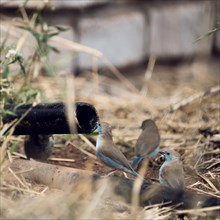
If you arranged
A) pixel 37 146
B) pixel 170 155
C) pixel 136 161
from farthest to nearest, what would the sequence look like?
pixel 37 146, pixel 136 161, pixel 170 155

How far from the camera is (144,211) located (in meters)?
2.63

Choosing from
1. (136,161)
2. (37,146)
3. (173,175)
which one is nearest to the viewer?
(173,175)

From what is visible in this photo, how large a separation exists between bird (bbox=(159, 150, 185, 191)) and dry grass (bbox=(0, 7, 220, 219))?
0.13 m

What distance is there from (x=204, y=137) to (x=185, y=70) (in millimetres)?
1894

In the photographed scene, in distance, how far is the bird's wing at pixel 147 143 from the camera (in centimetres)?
318

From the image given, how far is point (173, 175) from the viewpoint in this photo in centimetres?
283

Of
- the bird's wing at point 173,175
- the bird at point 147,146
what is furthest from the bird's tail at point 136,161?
the bird's wing at point 173,175

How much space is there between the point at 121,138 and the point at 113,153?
800mm

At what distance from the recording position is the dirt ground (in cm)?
343

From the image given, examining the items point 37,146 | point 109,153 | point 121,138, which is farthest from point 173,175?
point 121,138

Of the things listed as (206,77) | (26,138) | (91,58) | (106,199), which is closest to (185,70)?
(206,77)

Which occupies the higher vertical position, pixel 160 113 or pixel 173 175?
pixel 160 113

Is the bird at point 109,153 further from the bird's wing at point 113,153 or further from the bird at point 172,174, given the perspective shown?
the bird at point 172,174

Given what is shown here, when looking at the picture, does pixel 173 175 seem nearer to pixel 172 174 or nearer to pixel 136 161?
pixel 172 174
